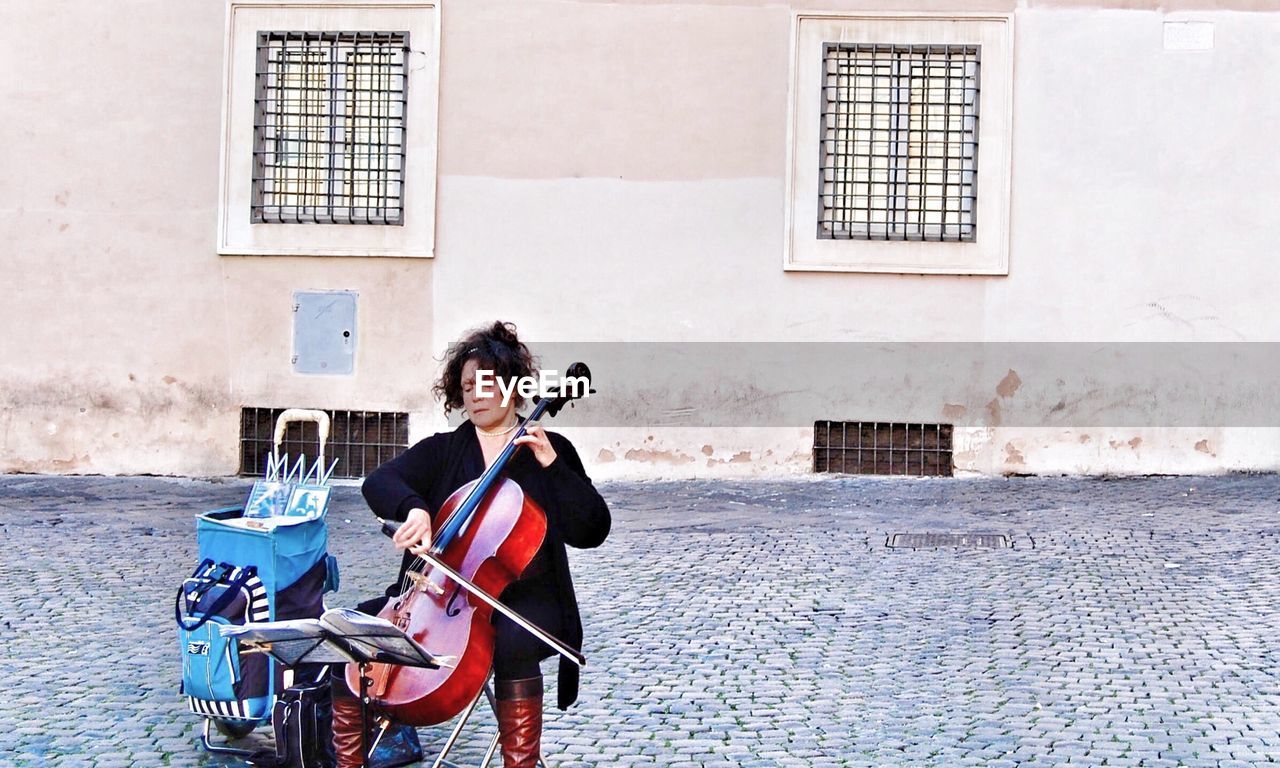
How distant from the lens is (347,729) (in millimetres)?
4430

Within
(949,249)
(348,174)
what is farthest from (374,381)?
(949,249)

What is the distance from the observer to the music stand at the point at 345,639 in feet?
12.9

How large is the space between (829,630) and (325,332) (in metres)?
6.60

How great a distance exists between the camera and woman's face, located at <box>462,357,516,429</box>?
15.0ft

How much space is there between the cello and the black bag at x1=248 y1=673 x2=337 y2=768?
0.52 m

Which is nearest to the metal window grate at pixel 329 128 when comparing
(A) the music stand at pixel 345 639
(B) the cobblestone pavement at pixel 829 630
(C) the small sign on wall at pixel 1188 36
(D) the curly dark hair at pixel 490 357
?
(B) the cobblestone pavement at pixel 829 630

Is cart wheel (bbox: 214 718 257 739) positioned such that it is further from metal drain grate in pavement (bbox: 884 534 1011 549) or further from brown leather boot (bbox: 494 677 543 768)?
metal drain grate in pavement (bbox: 884 534 1011 549)

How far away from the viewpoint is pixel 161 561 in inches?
357

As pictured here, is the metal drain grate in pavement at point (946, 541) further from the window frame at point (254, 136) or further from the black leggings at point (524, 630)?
the black leggings at point (524, 630)

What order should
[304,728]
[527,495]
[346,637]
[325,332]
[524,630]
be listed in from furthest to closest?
1. [325,332]
2. [304,728]
3. [527,495]
4. [524,630]
5. [346,637]

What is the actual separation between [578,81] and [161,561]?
17.4 ft

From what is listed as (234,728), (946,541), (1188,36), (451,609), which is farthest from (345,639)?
(1188,36)

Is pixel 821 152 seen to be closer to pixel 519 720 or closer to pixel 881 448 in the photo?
pixel 881 448

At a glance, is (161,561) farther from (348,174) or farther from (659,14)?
(659,14)
